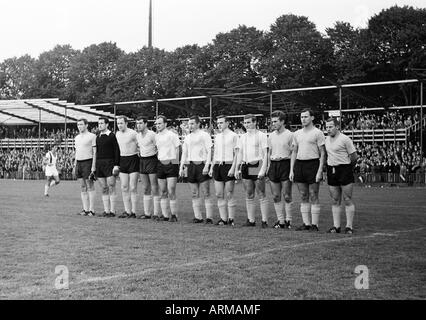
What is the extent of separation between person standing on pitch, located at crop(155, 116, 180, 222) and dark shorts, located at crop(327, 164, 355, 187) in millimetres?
3853

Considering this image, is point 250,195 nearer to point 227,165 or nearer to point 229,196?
point 229,196

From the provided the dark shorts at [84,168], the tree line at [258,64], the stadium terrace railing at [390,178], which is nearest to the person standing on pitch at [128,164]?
the dark shorts at [84,168]

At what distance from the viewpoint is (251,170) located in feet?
42.3

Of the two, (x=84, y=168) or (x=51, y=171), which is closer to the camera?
(x=84, y=168)

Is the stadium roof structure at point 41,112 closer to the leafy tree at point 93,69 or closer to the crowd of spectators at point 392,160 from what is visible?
the leafy tree at point 93,69

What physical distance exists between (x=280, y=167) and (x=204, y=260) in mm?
4572

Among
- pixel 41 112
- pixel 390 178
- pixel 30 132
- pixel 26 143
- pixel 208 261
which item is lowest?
pixel 208 261

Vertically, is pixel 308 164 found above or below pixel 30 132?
below

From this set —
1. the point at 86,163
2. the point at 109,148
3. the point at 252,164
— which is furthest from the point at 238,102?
the point at 252,164

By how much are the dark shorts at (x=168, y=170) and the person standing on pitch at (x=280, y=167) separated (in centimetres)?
244

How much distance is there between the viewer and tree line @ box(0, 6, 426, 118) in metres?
49.9

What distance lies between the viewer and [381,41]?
51.9 m

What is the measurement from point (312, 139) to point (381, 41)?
140 ft
